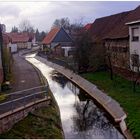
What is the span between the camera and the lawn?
64.1 feet

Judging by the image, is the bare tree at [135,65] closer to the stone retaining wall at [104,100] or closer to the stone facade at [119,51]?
the stone facade at [119,51]

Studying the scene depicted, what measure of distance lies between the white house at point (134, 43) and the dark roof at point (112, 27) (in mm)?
2003

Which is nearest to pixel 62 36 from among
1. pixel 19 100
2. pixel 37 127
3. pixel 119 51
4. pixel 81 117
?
pixel 119 51

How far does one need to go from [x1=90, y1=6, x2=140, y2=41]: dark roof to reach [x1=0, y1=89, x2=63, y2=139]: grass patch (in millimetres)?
16569

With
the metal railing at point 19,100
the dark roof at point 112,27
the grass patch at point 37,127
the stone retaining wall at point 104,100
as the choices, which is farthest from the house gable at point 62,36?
the grass patch at point 37,127

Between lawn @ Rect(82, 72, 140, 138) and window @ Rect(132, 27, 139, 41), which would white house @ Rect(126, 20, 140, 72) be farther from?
lawn @ Rect(82, 72, 140, 138)

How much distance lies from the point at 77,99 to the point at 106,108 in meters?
5.94

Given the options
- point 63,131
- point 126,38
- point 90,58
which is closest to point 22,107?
point 63,131

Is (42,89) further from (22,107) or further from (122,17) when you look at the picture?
(122,17)

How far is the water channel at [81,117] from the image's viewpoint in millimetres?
20414

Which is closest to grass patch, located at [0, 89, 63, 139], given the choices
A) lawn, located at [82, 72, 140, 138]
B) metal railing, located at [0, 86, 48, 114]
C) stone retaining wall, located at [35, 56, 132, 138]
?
metal railing, located at [0, 86, 48, 114]

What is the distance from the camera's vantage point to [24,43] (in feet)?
387

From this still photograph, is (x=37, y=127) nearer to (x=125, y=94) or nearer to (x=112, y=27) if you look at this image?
(x=125, y=94)

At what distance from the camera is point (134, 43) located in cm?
3291
